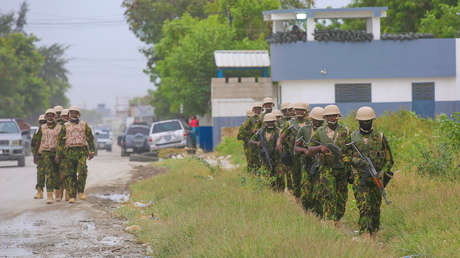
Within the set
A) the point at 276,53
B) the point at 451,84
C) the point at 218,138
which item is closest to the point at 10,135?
the point at 218,138

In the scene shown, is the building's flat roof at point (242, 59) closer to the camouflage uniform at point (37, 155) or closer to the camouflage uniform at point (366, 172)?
the camouflage uniform at point (37, 155)

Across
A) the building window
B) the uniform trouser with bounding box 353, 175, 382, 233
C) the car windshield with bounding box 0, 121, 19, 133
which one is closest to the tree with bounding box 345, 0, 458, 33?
the building window

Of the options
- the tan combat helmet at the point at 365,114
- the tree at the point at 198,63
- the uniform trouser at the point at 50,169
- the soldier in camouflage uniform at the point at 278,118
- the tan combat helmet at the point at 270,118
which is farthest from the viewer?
the tree at the point at 198,63

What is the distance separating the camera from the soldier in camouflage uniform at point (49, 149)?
13336 millimetres

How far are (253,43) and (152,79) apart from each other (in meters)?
15.1

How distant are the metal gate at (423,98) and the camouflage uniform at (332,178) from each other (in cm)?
2128

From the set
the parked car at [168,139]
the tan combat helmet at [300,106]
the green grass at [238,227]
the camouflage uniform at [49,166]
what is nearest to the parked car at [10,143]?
the parked car at [168,139]

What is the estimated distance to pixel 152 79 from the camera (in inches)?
1996

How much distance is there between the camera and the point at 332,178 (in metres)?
8.30

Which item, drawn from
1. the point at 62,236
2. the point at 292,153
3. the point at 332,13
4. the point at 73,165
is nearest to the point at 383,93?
the point at 332,13

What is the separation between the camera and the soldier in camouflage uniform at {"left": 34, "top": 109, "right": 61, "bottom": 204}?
1334 cm

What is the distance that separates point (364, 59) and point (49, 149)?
1796 cm

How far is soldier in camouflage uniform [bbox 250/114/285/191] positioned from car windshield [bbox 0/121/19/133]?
16993 mm

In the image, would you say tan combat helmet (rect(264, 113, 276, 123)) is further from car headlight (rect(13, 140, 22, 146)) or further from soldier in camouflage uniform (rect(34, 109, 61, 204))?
car headlight (rect(13, 140, 22, 146))
